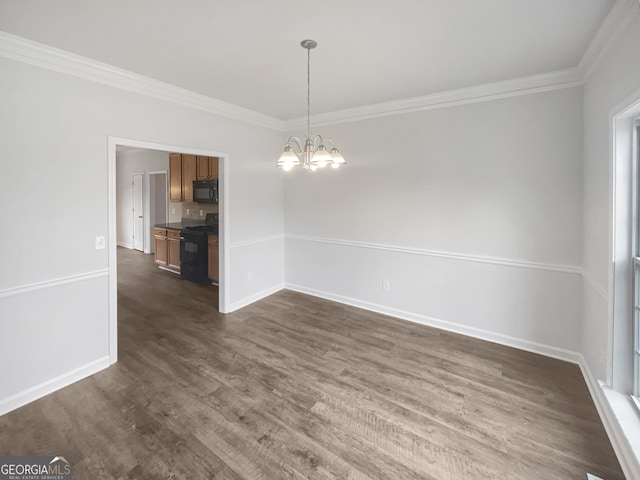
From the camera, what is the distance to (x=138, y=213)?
8312mm

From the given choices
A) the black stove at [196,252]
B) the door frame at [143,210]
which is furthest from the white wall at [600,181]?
the door frame at [143,210]

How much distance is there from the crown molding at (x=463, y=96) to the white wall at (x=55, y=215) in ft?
7.46

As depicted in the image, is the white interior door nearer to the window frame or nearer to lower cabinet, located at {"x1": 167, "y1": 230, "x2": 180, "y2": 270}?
lower cabinet, located at {"x1": 167, "y1": 230, "x2": 180, "y2": 270}

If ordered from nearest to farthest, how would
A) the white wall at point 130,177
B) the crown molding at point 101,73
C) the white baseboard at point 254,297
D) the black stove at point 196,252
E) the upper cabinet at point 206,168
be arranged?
the crown molding at point 101,73
the white baseboard at point 254,297
the black stove at point 196,252
the upper cabinet at point 206,168
the white wall at point 130,177

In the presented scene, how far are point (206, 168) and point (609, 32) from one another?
18.4 ft

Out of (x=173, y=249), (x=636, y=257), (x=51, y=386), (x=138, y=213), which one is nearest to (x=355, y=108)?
(x=636, y=257)

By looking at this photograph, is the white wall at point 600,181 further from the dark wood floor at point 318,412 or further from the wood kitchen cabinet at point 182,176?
the wood kitchen cabinet at point 182,176

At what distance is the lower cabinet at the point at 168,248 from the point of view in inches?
242

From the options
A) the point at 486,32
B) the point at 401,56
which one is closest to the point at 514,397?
the point at 486,32

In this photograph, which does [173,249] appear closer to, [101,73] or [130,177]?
[130,177]

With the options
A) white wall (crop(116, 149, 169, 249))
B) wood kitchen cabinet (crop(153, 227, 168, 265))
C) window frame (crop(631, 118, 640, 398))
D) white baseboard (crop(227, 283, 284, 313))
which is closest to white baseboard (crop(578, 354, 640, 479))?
window frame (crop(631, 118, 640, 398))

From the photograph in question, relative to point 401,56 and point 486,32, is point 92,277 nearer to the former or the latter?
point 401,56

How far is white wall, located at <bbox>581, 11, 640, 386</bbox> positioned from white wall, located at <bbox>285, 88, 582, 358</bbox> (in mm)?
197

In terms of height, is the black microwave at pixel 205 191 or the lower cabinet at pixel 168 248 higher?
the black microwave at pixel 205 191
